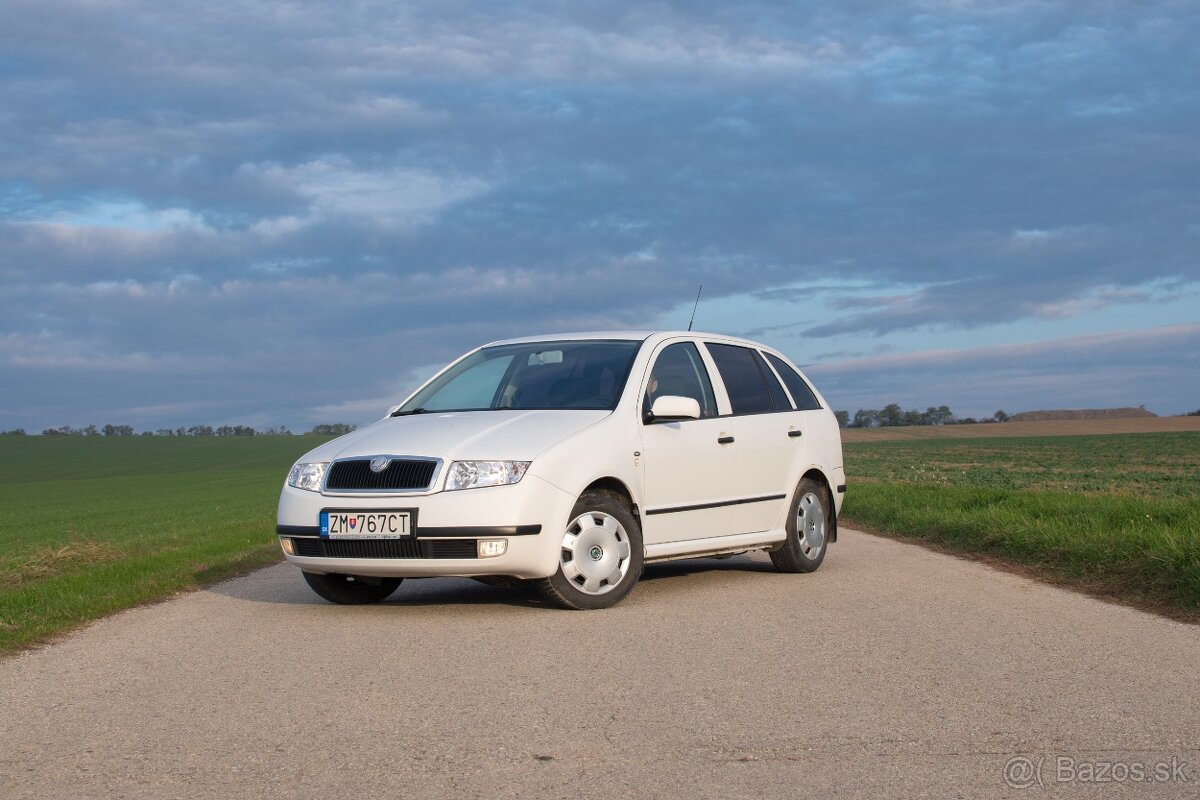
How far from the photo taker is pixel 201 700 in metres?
5.56

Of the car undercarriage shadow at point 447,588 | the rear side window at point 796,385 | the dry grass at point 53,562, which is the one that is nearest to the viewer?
the car undercarriage shadow at point 447,588

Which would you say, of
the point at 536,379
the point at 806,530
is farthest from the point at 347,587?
the point at 806,530

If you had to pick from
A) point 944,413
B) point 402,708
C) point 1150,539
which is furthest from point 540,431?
point 944,413

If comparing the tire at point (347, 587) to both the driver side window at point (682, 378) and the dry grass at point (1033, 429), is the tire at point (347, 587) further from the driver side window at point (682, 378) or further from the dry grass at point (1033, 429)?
the dry grass at point (1033, 429)

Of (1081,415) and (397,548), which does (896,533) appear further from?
(1081,415)

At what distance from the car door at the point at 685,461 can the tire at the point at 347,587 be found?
1700 mm

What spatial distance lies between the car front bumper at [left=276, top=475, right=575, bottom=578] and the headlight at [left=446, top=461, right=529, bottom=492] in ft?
0.16

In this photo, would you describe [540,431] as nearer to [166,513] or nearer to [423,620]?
[423,620]

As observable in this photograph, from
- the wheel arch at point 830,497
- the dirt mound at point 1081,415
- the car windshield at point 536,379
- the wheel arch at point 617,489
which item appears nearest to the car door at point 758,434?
the wheel arch at point 830,497

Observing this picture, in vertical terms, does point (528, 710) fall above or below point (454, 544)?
below

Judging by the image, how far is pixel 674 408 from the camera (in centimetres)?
850

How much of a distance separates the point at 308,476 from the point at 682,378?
265cm

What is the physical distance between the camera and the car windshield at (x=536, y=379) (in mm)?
8797

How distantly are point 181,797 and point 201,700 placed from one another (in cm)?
156
